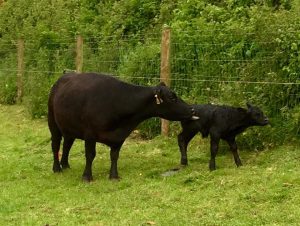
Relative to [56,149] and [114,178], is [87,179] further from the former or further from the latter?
[56,149]

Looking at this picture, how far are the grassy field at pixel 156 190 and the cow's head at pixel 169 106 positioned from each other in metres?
0.81

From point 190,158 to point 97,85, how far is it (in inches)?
80.1

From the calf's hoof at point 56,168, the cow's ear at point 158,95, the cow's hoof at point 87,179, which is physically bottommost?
the calf's hoof at point 56,168

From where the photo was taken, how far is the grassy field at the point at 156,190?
22.0 ft

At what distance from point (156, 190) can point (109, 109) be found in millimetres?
1536

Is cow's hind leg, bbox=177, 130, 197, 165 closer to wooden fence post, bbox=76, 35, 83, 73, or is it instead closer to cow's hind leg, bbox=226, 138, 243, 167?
cow's hind leg, bbox=226, 138, 243, 167

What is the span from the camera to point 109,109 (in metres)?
8.76

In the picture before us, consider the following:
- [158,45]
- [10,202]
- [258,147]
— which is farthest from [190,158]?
[158,45]

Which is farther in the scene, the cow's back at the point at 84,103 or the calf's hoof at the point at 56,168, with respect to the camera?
the calf's hoof at the point at 56,168

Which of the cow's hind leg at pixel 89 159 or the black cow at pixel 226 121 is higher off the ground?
the black cow at pixel 226 121

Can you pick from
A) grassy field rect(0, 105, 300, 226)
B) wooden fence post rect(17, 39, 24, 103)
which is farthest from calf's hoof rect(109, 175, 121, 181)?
wooden fence post rect(17, 39, 24, 103)

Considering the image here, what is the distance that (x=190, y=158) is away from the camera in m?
9.81

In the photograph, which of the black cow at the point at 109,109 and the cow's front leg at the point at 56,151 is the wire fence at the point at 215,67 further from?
the cow's front leg at the point at 56,151

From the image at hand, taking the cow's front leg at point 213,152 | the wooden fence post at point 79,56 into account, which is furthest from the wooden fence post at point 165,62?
the wooden fence post at point 79,56
